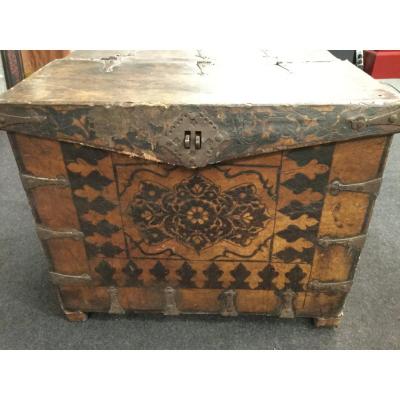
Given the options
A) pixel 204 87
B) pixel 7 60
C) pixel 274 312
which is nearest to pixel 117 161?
pixel 204 87

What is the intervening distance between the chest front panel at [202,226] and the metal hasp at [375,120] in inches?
2.1

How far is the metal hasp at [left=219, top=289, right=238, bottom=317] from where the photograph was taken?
1232 millimetres

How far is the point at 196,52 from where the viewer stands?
1.53 m

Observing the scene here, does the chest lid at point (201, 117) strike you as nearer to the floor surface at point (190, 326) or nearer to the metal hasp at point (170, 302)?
the metal hasp at point (170, 302)

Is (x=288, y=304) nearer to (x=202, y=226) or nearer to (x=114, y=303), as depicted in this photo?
(x=202, y=226)

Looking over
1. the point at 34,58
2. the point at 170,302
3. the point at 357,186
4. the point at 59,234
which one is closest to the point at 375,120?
the point at 357,186

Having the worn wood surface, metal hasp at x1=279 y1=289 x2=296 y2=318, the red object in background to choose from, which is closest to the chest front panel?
metal hasp at x1=279 y1=289 x2=296 y2=318

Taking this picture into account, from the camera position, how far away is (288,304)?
1.24 m

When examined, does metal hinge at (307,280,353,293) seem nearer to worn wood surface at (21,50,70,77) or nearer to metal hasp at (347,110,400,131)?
metal hasp at (347,110,400,131)

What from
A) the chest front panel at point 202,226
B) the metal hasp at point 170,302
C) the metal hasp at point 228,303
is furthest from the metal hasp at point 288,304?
the metal hasp at point 170,302

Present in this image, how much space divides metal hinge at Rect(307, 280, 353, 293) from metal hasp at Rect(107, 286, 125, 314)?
627 mm

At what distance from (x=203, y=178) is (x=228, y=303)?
462 mm

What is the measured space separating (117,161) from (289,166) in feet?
1.52

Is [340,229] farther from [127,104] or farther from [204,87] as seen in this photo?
[127,104]
